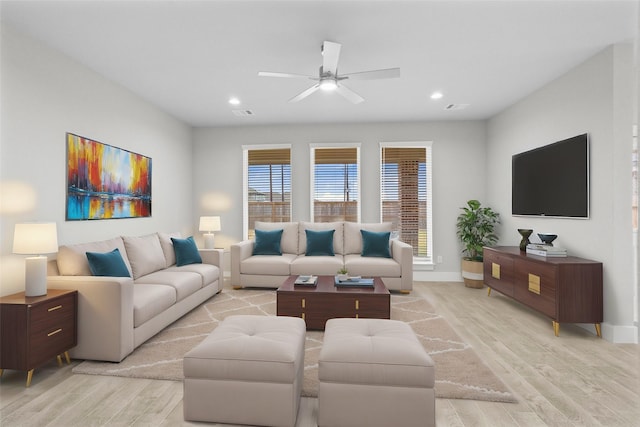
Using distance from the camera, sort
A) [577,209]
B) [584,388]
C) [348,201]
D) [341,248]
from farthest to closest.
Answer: [348,201], [341,248], [577,209], [584,388]

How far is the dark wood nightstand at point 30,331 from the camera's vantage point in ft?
6.82

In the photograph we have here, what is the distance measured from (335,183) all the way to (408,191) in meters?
1.29

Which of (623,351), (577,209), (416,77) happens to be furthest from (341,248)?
(623,351)

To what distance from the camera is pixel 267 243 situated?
496 cm

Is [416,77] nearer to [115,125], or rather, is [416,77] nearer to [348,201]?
[348,201]

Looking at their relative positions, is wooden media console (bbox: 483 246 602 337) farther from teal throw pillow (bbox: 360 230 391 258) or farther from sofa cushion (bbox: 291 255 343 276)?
sofa cushion (bbox: 291 255 343 276)

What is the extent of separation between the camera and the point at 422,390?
1.65 meters

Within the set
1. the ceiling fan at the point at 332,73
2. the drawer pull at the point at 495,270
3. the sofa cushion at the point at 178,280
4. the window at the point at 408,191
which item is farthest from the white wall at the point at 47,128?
the drawer pull at the point at 495,270

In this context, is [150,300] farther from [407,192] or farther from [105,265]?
[407,192]

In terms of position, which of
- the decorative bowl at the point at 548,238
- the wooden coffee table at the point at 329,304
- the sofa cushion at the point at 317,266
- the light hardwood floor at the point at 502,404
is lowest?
the light hardwood floor at the point at 502,404

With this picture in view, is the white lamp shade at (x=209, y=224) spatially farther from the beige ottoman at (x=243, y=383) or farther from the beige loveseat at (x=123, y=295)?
the beige ottoman at (x=243, y=383)

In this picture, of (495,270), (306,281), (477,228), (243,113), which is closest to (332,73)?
(306,281)

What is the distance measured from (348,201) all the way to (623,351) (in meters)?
3.85

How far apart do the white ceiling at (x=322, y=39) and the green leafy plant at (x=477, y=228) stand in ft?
5.79
